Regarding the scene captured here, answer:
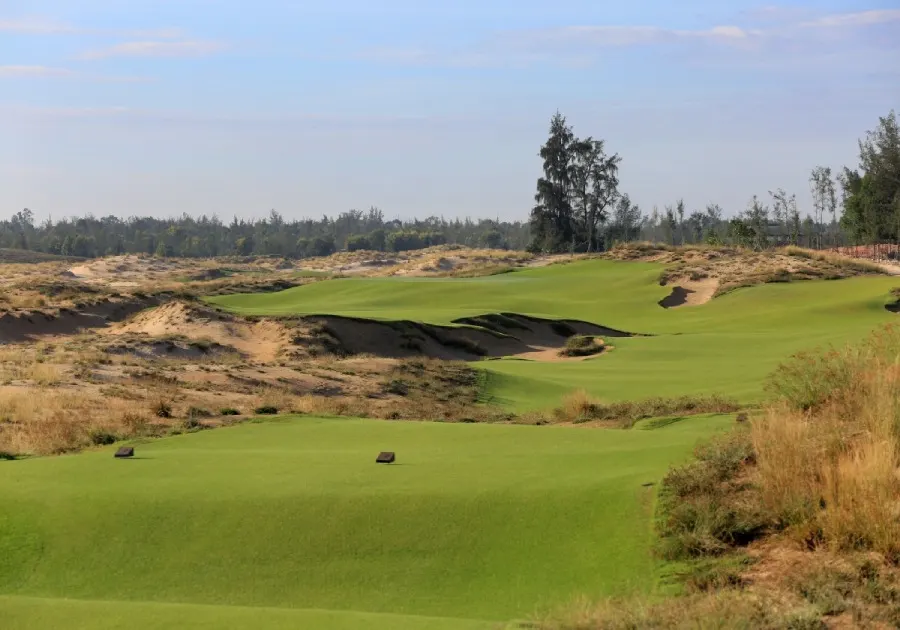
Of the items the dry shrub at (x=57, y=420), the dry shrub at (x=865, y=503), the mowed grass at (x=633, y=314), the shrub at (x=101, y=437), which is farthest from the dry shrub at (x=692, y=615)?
the mowed grass at (x=633, y=314)

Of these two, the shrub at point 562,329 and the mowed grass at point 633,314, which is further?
the shrub at point 562,329

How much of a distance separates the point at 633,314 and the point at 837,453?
127ft

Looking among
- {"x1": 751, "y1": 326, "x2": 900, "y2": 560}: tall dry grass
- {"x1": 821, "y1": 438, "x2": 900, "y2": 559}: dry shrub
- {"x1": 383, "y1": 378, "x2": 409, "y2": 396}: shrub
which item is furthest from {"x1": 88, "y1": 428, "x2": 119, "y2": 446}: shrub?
{"x1": 383, "y1": 378, "x2": 409, "y2": 396}: shrub

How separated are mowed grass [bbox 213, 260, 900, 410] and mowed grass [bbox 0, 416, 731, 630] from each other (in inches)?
436

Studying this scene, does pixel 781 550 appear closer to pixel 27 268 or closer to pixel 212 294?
pixel 212 294

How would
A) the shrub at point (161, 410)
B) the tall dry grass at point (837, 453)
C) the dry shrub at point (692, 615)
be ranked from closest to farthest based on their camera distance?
1. the dry shrub at point (692, 615)
2. the tall dry grass at point (837, 453)
3. the shrub at point (161, 410)

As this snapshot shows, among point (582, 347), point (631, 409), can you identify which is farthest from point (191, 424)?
point (582, 347)

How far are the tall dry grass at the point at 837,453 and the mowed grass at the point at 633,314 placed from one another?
943 centimetres

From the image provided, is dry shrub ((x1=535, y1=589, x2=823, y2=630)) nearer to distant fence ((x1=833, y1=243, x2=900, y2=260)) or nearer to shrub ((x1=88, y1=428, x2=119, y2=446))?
shrub ((x1=88, y1=428, x2=119, y2=446))

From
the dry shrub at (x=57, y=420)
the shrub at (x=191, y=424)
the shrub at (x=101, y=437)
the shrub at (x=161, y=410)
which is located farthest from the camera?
the shrub at (x=161, y=410)

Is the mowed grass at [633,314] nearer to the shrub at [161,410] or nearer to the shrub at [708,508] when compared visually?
the shrub at [161,410]

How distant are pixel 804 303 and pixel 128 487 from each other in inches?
1562

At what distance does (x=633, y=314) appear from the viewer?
151 feet

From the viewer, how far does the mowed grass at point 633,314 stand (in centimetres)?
2497
